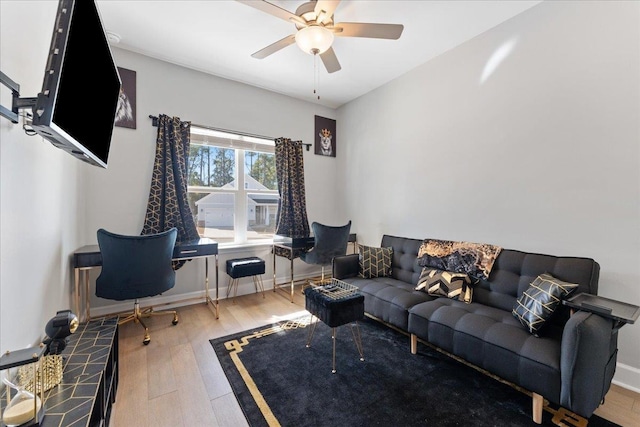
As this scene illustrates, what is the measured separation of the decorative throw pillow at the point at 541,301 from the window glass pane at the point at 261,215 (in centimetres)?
322

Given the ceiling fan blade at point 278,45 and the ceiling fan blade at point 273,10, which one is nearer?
the ceiling fan blade at point 273,10

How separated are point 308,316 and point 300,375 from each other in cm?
105

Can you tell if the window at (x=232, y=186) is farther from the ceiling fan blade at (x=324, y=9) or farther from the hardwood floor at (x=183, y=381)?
the ceiling fan blade at (x=324, y=9)

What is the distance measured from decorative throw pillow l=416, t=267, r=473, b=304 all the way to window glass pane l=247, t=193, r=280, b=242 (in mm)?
2428

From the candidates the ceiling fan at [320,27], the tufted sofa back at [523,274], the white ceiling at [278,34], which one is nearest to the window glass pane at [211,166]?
the white ceiling at [278,34]

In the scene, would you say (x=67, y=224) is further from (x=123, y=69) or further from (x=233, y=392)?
(x=233, y=392)

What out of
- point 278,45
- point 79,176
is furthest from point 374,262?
point 79,176

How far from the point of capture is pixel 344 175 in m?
4.55

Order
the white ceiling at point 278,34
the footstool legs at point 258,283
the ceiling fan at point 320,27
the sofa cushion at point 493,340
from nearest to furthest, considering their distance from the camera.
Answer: the sofa cushion at point 493,340
the ceiling fan at point 320,27
the white ceiling at point 278,34
the footstool legs at point 258,283

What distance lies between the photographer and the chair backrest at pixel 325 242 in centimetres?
343

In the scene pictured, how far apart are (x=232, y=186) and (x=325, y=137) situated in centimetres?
185

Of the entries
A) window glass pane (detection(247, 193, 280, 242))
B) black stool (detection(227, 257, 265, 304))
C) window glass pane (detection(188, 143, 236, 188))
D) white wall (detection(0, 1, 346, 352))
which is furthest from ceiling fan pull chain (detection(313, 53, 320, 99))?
black stool (detection(227, 257, 265, 304))

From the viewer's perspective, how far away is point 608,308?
4.63ft

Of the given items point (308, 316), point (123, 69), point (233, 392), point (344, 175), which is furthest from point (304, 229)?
point (123, 69)
